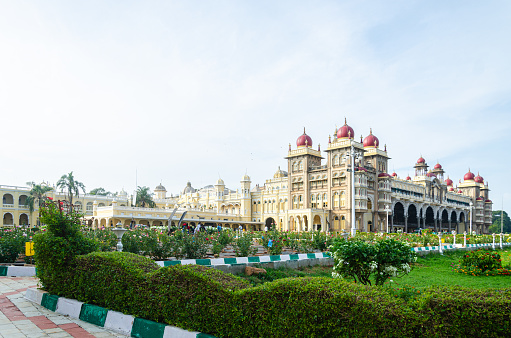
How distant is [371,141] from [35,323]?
57.4 m

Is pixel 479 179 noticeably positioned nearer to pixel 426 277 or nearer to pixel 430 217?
pixel 430 217

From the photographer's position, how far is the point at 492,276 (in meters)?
15.1

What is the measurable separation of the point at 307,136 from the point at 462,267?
4629 centimetres

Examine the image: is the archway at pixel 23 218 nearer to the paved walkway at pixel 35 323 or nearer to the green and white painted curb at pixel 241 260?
the green and white painted curb at pixel 241 260

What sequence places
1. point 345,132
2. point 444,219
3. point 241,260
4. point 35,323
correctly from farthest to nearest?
point 444,219 → point 345,132 → point 241,260 → point 35,323

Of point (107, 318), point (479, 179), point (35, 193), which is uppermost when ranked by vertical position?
point (479, 179)

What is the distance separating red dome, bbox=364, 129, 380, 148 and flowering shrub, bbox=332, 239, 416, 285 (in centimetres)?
5317

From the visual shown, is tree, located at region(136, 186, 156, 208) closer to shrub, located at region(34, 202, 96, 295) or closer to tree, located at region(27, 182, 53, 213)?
tree, located at region(27, 182, 53, 213)

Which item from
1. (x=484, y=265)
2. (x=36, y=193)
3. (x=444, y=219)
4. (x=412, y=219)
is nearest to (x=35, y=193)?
(x=36, y=193)

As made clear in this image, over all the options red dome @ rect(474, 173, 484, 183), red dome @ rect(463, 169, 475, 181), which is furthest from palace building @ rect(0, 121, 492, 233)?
red dome @ rect(474, 173, 484, 183)

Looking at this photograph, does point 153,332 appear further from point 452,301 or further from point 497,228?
point 497,228

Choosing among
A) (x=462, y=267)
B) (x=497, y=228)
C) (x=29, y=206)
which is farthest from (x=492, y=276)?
(x=497, y=228)

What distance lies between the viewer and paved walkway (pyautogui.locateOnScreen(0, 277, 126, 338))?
6.20 meters

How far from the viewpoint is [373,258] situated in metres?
8.25
